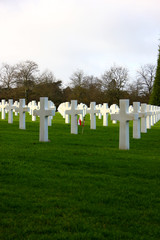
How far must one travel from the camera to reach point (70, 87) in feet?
210

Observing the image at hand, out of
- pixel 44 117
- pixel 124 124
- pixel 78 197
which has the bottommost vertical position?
pixel 78 197

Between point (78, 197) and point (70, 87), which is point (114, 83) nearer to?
point (70, 87)

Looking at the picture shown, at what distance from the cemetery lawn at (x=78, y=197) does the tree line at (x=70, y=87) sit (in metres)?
48.6

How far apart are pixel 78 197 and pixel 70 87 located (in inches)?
2364

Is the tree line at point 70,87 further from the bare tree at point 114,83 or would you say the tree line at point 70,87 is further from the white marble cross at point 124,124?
the white marble cross at point 124,124

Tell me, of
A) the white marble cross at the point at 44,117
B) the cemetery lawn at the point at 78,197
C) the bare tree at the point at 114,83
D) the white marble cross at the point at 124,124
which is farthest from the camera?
the bare tree at the point at 114,83

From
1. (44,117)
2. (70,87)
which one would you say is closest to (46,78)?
(70,87)

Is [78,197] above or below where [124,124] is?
below

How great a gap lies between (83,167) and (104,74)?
180ft

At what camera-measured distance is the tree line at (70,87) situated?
56.4 m

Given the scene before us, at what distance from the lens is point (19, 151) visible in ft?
26.4

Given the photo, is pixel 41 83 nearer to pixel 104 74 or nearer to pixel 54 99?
pixel 54 99

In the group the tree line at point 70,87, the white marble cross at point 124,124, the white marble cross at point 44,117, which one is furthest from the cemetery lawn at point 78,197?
the tree line at point 70,87

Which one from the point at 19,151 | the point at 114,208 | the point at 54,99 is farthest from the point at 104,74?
the point at 114,208
